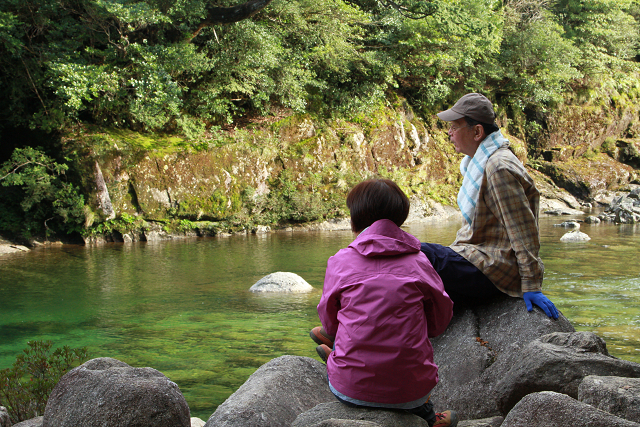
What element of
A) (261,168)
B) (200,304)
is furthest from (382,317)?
(261,168)

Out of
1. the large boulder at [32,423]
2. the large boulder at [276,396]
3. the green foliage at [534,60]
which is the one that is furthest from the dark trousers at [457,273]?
the green foliage at [534,60]

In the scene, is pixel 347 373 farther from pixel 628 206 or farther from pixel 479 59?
pixel 479 59

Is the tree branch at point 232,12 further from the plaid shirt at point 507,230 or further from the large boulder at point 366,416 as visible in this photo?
the large boulder at point 366,416

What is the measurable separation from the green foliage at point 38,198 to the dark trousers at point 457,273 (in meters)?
14.6

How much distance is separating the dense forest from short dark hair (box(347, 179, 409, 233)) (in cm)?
1393

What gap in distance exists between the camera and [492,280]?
138 inches

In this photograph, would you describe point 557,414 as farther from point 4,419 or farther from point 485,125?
point 4,419

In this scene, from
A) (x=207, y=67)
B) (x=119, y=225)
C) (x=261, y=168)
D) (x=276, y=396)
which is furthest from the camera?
(x=261, y=168)

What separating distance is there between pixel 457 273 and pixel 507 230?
17.5 inches

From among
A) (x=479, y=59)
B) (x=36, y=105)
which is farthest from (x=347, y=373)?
(x=479, y=59)

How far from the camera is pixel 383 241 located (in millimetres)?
2418

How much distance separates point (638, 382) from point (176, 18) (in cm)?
1671

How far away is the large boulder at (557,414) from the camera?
2.06 metres

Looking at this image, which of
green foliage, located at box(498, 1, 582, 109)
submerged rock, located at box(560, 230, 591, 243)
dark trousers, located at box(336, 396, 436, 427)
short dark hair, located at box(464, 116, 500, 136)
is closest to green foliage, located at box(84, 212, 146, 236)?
submerged rock, located at box(560, 230, 591, 243)
